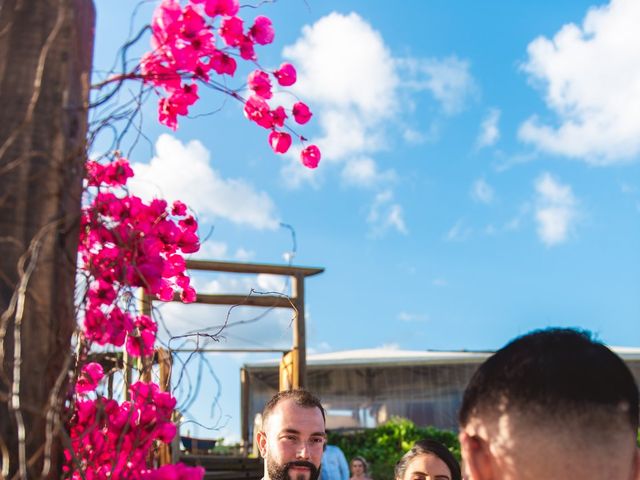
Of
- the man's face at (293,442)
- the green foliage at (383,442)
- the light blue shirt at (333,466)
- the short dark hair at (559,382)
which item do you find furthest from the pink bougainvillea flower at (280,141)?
the green foliage at (383,442)

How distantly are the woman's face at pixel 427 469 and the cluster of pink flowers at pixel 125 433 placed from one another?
77.1 inches

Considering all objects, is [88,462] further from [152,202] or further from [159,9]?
[159,9]

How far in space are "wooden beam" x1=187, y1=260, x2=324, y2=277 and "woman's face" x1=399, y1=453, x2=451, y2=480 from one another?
5.93 metres

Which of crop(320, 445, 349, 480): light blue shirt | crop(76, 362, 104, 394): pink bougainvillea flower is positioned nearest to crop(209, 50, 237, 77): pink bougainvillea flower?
crop(76, 362, 104, 394): pink bougainvillea flower

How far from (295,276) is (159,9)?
7.76m

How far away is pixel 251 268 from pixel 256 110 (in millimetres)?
7383

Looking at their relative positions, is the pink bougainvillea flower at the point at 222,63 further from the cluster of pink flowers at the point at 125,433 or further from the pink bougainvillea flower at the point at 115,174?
the cluster of pink flowers at the point at 125,433

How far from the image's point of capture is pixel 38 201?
4.85 feet

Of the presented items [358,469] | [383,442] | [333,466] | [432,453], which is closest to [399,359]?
[383,442]

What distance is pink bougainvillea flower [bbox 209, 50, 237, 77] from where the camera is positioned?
200 centimetres

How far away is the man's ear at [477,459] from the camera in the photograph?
1.29 meters

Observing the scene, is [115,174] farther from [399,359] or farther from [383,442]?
[399,359]

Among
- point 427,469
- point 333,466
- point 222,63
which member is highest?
point 222,63

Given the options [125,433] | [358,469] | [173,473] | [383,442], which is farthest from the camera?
[383,442]
